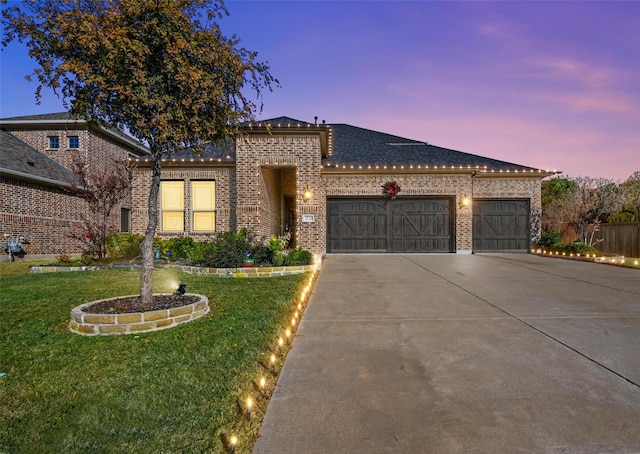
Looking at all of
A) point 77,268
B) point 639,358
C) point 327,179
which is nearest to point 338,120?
point 327,179

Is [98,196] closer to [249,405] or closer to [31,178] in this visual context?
[31,178]

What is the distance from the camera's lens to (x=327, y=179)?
14.3m

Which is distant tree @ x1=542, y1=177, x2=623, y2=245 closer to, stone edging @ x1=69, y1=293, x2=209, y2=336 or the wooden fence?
the wooden fence

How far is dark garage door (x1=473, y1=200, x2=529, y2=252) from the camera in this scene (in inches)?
579

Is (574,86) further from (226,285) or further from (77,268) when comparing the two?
(77,268)

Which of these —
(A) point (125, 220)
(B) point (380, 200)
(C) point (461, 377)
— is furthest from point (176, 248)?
(A) point (125, 220)

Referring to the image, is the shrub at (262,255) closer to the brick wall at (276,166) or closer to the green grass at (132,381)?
Result: the brick wall at (276,166)

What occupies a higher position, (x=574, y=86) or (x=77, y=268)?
(x=574, y=86)

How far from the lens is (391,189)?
46.2ft

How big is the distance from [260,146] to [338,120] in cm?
967

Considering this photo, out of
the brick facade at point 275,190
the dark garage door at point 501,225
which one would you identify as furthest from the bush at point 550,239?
the dark garage door at point 501,225

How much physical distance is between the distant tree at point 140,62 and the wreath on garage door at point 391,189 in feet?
33.3

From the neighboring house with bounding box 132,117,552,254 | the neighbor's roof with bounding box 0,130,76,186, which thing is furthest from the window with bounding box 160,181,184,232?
the neighbor's roof with bounding box 0,130,76,186

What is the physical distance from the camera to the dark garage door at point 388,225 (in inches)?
569
